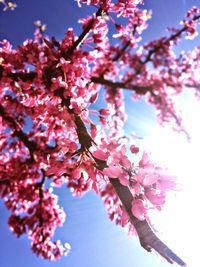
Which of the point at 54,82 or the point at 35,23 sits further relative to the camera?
the point at 35,23

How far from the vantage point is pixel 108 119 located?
3.17 meters

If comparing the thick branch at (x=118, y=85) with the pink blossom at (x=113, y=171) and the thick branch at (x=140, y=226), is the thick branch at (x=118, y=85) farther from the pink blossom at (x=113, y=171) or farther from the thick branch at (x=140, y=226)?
the pink blossom at (x=113, y=171)

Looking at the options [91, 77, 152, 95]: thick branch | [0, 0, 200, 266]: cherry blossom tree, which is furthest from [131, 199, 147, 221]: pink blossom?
[91, 77, 152, 95]: thick branch

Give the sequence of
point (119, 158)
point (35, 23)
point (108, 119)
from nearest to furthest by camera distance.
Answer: point (119, 158), point (108, 119), point (35, 23)

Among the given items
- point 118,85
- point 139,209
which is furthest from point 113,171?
point 118,85

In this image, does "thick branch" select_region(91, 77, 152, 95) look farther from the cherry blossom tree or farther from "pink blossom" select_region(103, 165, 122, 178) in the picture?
"pink blossom" select_region(103, 165, 122, 178)

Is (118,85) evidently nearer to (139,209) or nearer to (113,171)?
(113,171)

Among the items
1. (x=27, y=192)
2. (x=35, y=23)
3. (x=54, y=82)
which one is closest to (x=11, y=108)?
(x=54, y=82)

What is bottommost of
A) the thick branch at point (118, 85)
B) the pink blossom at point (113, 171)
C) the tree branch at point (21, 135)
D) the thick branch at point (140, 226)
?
the thick branch at point (140, 226)

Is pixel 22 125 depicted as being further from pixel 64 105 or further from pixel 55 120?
pixel 64 105

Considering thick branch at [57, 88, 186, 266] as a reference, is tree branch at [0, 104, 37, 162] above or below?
above

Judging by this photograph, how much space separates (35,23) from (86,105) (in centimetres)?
602

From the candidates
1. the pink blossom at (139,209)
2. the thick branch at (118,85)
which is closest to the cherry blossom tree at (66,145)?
the pink blossom at (139,209)

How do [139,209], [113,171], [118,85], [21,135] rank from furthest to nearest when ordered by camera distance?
[118,85]
[21,135]
[113,171]
[139,209]
